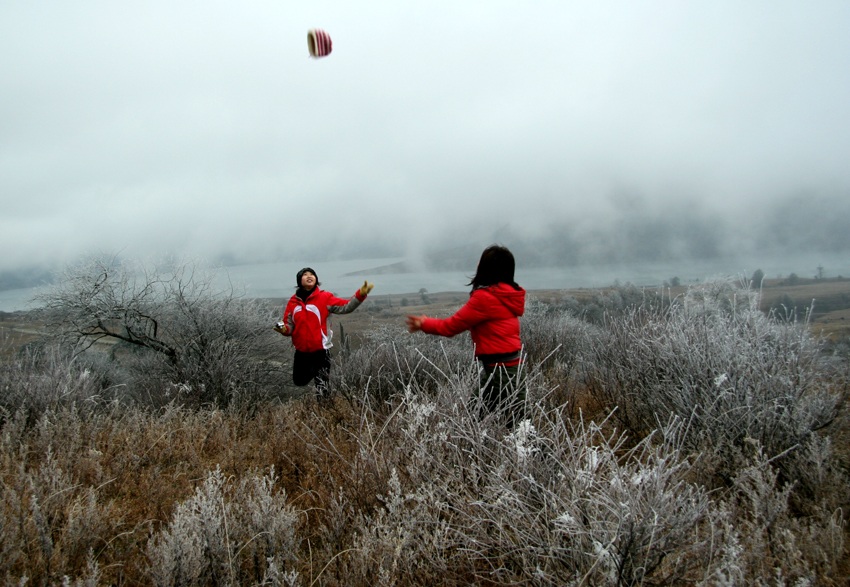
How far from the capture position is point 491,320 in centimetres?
388

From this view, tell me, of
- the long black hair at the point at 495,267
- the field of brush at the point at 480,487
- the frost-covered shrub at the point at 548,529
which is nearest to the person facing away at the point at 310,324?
the field of brush at the point at 480,487

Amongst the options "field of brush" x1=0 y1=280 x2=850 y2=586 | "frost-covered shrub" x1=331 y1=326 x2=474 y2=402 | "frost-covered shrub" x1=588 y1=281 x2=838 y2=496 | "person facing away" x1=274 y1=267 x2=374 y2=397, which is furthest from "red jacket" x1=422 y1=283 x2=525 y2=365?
"person facing away" x1=274 y1=267 x2=374 y2=397

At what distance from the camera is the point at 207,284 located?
1259 cm

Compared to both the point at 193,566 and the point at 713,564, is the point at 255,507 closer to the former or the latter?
the point at 193,566

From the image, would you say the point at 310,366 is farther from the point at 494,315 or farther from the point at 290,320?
the point at 494,315

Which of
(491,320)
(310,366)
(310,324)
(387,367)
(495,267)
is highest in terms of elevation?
(495,267)

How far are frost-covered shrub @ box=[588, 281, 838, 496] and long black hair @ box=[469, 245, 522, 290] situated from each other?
147 centimetres

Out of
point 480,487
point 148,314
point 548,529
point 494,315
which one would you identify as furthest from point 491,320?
point 148,314

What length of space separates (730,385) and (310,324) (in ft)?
13.8

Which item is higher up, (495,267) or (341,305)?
(495,267)

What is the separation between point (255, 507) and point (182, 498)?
108cm

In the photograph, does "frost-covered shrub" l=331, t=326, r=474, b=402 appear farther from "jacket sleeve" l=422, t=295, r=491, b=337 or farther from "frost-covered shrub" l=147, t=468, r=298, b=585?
"frost-covered shrub" l=147, t=468, r=298, b=585

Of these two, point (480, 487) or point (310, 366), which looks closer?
point (480, 487)

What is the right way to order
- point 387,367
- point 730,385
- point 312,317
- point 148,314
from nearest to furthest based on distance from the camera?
point 730,385 → point 312,317 → point 387,367 → point 148,314
